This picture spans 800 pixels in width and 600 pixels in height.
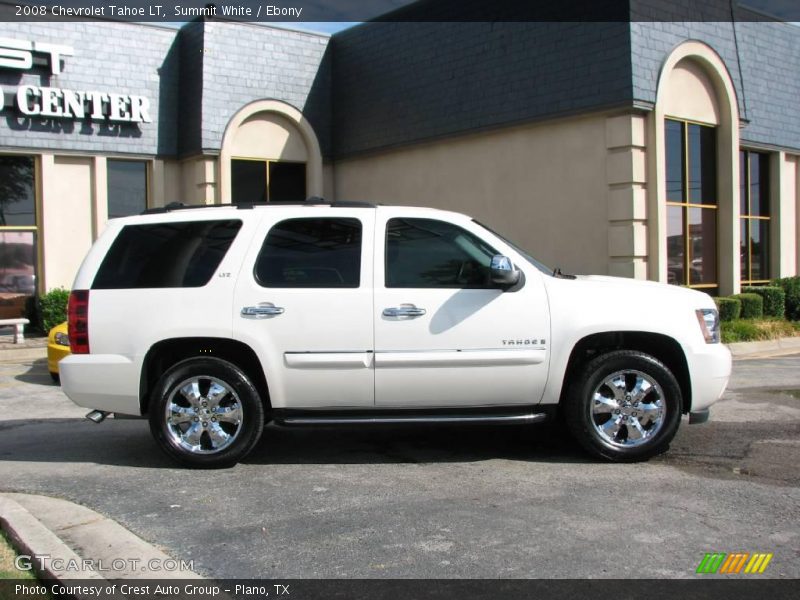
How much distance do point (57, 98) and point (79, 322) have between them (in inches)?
489

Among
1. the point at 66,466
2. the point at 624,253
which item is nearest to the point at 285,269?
the point at 66,466

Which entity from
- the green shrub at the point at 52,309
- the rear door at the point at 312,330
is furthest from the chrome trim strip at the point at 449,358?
the green shrub at the point at 52,309

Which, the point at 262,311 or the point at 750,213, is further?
the point at 750,213

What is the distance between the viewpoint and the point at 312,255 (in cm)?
654

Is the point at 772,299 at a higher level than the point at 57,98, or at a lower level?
lower

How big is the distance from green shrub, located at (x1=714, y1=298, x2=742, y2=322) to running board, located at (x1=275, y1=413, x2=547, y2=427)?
10382 millimetres

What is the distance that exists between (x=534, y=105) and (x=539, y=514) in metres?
11.6

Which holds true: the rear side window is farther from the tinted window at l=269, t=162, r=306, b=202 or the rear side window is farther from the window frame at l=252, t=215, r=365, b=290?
the tinted window at l=269, t=162, r=306, b=202

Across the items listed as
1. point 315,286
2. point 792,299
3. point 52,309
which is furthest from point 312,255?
point 792,299

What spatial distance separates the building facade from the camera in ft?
48.4

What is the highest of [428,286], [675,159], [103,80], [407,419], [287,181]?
[103,80]

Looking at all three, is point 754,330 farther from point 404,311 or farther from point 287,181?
point 404,311

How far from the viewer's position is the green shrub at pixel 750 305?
16250 mm

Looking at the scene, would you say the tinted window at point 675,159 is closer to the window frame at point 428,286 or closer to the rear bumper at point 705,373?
the rear bumper at point 705,373
